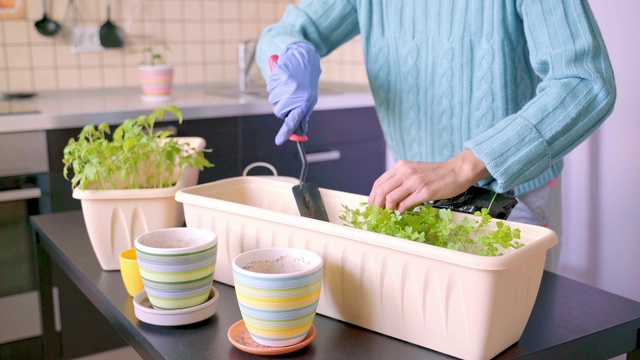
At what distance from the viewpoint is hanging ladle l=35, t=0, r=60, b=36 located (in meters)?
2.69

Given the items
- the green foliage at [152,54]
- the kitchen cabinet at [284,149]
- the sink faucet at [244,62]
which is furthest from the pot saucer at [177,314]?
the sink faucet at [244,62]

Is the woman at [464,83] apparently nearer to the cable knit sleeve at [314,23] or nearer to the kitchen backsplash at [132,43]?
the cable knit sleeve at [314,23]

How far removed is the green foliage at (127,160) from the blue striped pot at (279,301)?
1.32 feet

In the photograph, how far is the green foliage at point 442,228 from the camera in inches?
34.8

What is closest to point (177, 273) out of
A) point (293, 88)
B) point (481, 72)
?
point (293, 88)

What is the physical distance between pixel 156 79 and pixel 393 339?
2.00 m

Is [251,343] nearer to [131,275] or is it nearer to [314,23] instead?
[131,275]

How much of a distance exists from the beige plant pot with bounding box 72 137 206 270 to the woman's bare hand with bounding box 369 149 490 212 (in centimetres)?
37

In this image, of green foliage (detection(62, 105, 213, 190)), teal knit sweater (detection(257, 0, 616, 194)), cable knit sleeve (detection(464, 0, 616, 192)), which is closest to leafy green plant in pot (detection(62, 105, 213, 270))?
green foliage (detection(62, 105, 213, 190))

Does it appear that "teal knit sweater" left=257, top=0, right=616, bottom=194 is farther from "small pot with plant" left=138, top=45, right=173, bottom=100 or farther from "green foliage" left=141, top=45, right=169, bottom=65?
"green foliage" left=141, top=45, right=169, bottom=65

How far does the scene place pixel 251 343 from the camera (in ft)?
2.92

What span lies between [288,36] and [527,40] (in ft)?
1.58

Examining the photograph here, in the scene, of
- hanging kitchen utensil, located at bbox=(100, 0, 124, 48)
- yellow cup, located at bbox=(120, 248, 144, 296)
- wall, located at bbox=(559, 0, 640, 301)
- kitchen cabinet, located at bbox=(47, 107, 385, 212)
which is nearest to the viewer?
yellow cup, located at bbox=(120, 248, 144, 296)

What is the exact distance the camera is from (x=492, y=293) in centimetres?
80
